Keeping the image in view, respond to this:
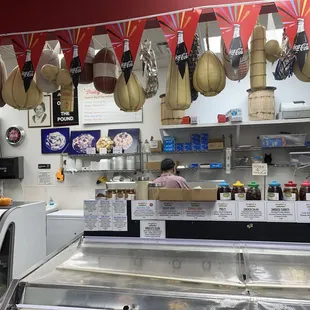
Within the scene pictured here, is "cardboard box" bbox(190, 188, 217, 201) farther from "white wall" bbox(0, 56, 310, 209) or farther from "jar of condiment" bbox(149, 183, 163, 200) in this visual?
"white wall" bbox(0, 56, 310, 209)

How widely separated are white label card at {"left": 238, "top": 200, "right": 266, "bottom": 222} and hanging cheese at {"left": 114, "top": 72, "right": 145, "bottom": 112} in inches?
33.8

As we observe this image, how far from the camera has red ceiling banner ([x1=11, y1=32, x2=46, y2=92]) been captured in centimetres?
181

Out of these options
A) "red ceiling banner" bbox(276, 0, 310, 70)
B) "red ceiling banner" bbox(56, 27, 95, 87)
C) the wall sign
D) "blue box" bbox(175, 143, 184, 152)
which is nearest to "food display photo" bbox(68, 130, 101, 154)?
the wall sign

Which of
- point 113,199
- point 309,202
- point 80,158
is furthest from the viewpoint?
point 80,158

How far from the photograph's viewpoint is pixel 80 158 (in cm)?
503

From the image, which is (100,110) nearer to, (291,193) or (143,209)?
(143,209)

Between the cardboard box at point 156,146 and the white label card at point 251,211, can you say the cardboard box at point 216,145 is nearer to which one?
the cardboard box at point 156,146

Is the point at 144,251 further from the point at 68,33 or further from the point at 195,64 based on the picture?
the point at 68,33

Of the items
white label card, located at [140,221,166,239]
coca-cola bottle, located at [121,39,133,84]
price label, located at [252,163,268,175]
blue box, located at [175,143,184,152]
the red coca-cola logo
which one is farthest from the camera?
blue box, located at [175,143,184,152]

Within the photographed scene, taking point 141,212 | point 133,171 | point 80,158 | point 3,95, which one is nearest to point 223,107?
point 133,171

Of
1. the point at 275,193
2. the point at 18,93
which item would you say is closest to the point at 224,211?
the point at 275,193

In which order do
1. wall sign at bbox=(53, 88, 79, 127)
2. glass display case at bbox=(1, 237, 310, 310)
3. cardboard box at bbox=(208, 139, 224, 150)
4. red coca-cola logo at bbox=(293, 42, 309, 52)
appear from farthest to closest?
1. wall sign at bbox=(53, 88, 79, 127)
2. cardboard box at bbox=(208, 139, 224, 150)
3. red coca-cola logo at bbox=(293, 42, 309, 52)
4. glass display case at bbox=(1, 237, 310, 310)

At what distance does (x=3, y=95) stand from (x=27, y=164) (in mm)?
3688

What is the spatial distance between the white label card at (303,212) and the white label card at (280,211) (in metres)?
0.03
